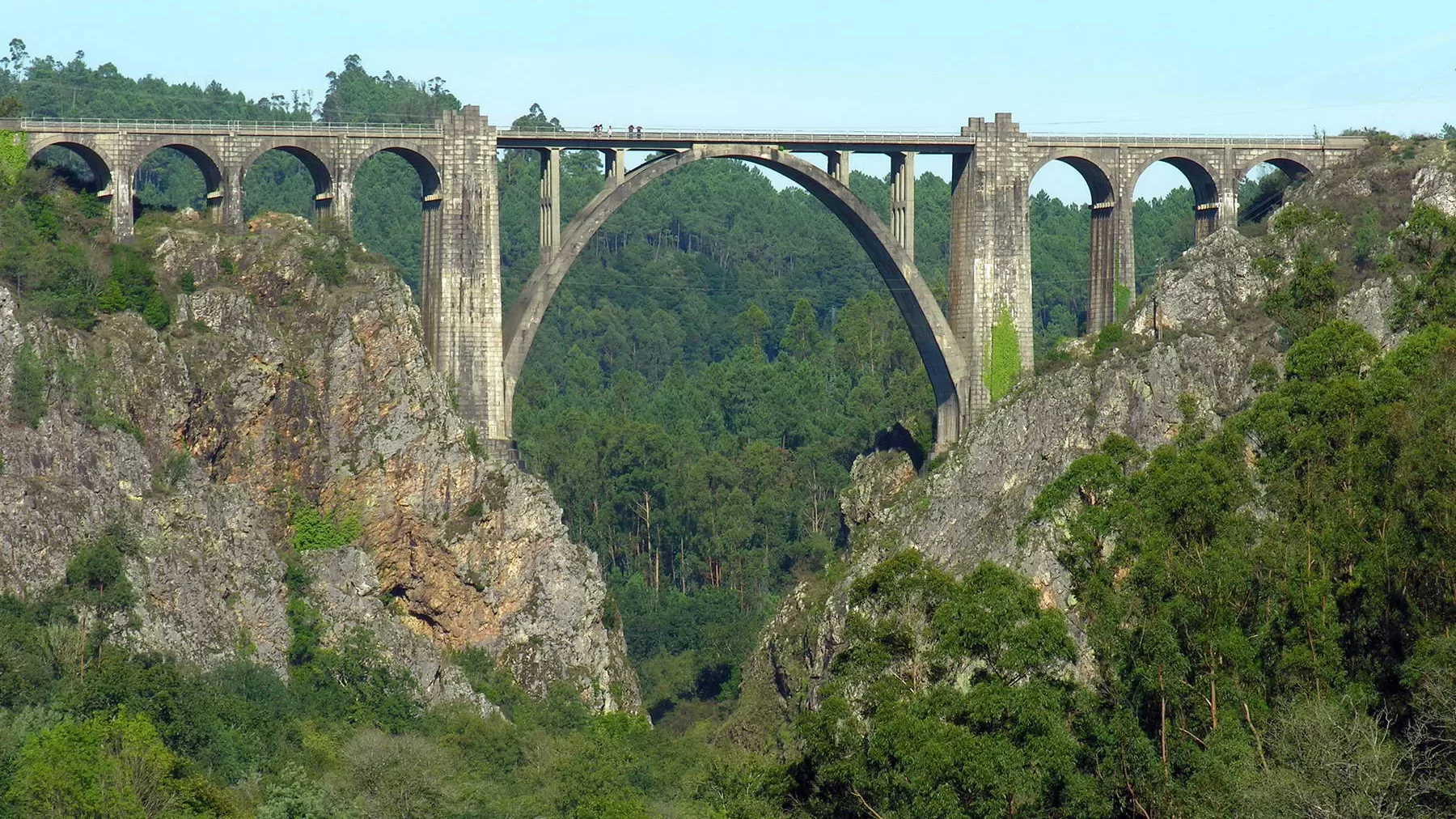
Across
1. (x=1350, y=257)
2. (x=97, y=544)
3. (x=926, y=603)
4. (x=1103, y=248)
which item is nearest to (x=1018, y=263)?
(x=1103, y=248)

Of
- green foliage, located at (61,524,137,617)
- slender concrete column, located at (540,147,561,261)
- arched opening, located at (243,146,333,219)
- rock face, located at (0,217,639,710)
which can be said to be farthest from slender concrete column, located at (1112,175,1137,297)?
arched opening, located at (243,146,333,219)

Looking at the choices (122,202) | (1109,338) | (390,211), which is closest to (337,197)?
(122,202)

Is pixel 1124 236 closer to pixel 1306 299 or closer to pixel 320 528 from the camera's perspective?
pixel 1306 299

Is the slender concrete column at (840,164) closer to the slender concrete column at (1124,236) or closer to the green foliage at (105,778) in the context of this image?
the slender concrete column at (1124,236)

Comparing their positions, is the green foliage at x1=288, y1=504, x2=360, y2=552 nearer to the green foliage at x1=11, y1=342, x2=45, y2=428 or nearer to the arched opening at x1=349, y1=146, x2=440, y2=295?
the green foliage at x1=11, y1=342, x2=45, y2=428

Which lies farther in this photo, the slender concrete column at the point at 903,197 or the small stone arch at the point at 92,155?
the slender concrete column at the point at 903,197

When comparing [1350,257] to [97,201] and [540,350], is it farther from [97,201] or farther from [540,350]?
[540,350]

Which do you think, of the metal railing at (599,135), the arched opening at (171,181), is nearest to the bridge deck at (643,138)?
the metal railing at (599,135)
